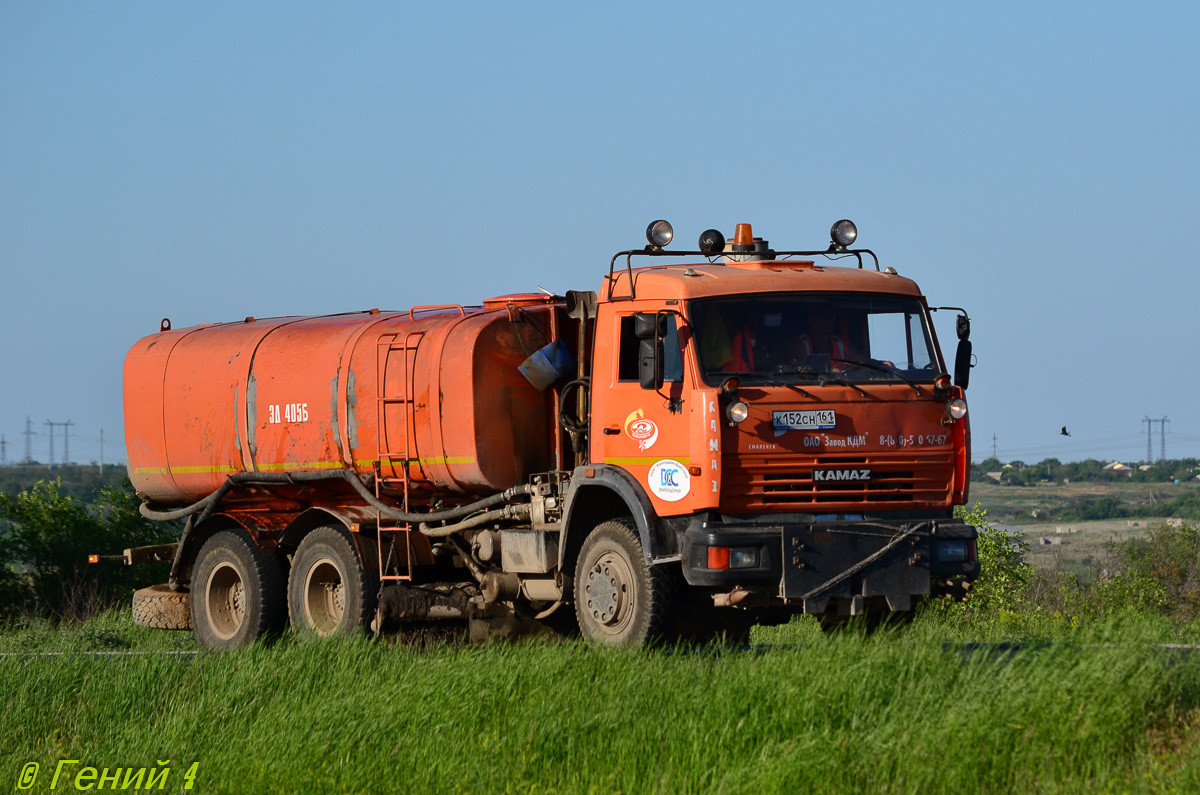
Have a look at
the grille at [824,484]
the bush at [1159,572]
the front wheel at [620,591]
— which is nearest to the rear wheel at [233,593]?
the front wheel at [620,591]

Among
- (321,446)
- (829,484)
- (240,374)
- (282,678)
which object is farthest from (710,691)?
(240,374)

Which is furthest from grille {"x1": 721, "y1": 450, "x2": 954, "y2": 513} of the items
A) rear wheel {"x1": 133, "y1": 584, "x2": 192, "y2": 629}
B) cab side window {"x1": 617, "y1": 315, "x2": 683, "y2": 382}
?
rear wheel {"x1": 133, "y1": 584, "x2": 192, "y2": 629}

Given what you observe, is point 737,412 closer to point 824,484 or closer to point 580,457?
point 824,484

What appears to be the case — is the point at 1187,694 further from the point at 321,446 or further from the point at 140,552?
the point at 140,552

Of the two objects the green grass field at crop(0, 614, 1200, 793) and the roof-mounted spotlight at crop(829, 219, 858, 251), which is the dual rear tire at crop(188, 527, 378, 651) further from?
the roof-mounted spotlight at crop(829, 219, 858, 251)

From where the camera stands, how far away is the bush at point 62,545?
29078mm

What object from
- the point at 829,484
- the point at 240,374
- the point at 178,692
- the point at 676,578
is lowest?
the point at 178,692

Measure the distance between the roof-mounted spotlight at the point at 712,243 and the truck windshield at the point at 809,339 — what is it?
49.3 inches

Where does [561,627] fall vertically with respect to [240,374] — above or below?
below

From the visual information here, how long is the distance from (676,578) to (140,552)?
7.64 m

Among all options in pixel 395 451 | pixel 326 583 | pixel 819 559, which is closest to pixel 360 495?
pixel 395 451

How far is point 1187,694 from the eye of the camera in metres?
8.56

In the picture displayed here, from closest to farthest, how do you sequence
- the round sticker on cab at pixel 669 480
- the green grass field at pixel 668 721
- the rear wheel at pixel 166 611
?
the green grass field at pixel 668 721 < the round sticker on cab at pixel 669 480 < the rear wheel at pixel 166 611

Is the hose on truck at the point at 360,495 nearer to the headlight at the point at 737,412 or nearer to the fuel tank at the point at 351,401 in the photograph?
the fuel tank at the point at 351,401
